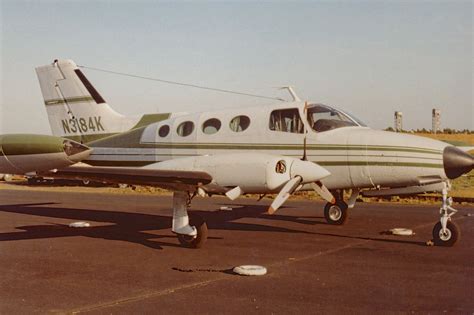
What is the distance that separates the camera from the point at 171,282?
8.07m

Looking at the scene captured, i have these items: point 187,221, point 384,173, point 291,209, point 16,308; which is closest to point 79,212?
point 291,209

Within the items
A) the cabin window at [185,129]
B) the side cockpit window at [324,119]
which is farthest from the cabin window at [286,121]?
the cabin window at [185,129]

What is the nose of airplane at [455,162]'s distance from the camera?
10992 millimetres

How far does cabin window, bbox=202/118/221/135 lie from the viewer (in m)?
13.4

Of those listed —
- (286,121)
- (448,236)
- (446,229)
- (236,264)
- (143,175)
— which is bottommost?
(236,264)

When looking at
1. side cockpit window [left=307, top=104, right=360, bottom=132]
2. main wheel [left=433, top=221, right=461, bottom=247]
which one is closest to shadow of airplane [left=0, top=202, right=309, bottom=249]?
side cockpit window [left=307, top=104, right=360, bottom=132]

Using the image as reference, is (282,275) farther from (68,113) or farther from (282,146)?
(68,113)

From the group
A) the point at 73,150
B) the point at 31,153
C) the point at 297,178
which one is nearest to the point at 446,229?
the point at 297,178

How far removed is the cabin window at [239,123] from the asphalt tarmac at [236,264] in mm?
2748

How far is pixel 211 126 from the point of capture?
1351cm

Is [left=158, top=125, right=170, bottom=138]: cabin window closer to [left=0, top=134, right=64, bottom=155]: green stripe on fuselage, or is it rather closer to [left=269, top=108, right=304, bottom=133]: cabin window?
[left=269, top=108, right=304, bottom=133]: cabin window

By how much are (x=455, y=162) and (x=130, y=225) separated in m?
9.51

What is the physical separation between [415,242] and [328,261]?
10.6ft

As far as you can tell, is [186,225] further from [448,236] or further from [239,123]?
[448,236]
